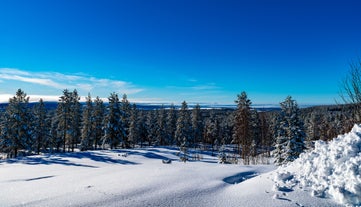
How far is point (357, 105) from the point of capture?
26.7 ft

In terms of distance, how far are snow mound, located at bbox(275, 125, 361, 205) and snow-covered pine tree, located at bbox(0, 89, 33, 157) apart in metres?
36.2

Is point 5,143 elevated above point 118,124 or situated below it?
below

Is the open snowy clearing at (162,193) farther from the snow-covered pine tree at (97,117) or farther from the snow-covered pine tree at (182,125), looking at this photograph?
the snow-covered pine tree at (182,125)

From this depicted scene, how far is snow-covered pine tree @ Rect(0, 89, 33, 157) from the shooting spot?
31219 mm

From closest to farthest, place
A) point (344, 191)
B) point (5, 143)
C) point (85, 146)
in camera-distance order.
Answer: point (344, 191) → point (5, 143) → point (85, 146)

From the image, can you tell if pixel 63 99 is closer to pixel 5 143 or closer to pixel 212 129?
pixel 5 143

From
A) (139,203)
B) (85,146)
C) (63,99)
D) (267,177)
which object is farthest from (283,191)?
(85,146)

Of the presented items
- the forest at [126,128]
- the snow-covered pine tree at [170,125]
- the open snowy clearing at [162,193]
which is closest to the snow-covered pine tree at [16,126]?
the forest at [126,128]

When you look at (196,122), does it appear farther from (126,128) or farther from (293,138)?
(293,138)

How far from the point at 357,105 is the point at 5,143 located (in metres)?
38.4

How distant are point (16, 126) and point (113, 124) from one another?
13.2 meters

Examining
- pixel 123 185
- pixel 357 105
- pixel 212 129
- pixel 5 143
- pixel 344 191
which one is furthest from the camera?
pixel 212 129

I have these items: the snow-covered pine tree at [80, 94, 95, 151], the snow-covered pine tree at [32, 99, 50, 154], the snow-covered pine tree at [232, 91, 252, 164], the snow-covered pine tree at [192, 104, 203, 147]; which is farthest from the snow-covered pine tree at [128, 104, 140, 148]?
the snow-covered pine tree at [232, 91, 252, 164]

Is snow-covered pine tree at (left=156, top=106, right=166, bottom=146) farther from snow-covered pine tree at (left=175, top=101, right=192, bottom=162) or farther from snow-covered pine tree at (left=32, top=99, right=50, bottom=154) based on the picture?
Answer: snow-covered pine tree at (left=32, top=99, right=50, bottom=154)
